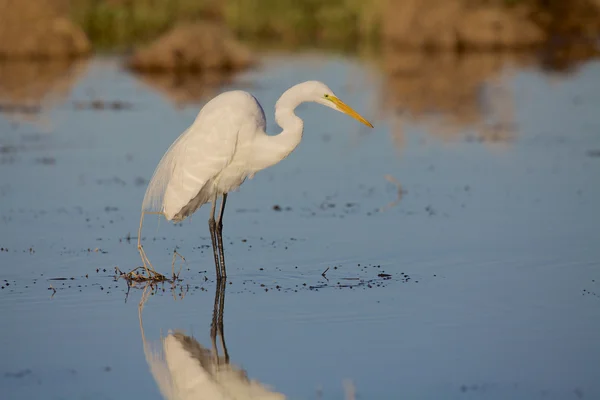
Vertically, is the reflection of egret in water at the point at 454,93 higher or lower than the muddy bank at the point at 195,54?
lower

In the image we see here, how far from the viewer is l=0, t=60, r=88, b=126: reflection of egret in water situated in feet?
61.3

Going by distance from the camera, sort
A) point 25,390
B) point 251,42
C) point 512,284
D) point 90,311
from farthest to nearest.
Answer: point 251,42
point 512,284
point 90,311
point 25,390

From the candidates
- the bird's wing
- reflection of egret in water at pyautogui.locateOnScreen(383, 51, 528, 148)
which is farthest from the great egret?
reflection of egret in water at pyautogui.locateOnScreen(383, 51, 528, 148)

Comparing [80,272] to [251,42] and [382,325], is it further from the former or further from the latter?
[251,42]

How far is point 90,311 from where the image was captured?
6.97 metres

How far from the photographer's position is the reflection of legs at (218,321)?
603 cm

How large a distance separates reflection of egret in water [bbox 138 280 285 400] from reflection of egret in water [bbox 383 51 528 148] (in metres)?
8.60

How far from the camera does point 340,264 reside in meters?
8.17

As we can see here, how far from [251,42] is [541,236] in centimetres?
2762

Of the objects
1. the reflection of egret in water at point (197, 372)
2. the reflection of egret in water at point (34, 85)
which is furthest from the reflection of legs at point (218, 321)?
the reflection of egret in water at point (34, 85)

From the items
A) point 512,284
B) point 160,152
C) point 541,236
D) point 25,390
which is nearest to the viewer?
point 25,390

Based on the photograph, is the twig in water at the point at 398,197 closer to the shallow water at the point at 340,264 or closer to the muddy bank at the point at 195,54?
the shallow water at the point at 340,264

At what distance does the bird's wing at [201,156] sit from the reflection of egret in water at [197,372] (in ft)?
4.65

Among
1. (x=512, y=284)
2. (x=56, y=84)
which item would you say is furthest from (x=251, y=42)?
(x=512, y=284)
